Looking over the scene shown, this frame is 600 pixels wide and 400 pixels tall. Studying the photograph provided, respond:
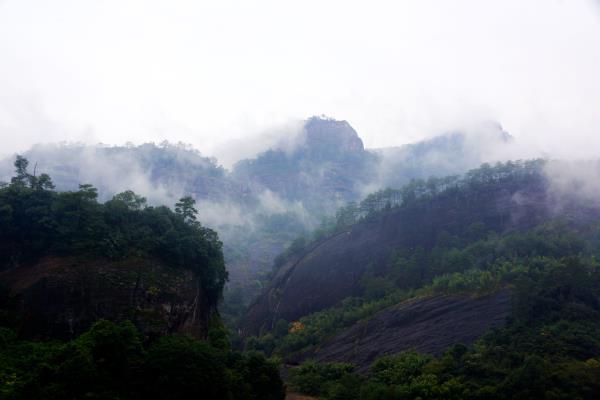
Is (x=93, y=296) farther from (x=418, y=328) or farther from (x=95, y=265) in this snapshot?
(x=418, y=328)

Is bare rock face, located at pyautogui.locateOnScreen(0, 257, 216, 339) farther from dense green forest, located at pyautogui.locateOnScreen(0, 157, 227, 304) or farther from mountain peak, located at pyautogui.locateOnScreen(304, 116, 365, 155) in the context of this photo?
mountain peak, located at pyautogui.locateOnScreen(304, 116, 365, 155)

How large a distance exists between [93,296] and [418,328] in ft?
95.5

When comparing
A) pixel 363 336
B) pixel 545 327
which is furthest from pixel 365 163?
pixel 545 327

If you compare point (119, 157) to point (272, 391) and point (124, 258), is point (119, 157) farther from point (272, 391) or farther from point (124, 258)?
point (272, 391)

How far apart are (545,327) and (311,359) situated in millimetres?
21808

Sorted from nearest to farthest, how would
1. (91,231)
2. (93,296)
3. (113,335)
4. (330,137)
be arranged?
(113,335)
(93,296)
(91,231)
(330,137)

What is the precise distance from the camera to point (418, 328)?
47.1 m

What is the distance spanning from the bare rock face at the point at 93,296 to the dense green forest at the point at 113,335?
0.68 m

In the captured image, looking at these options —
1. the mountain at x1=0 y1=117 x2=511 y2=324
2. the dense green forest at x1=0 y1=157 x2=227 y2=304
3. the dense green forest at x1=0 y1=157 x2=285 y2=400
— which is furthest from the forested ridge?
the mountain at x1=0 y1=117 x2=511 y2=324

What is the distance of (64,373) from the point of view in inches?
805

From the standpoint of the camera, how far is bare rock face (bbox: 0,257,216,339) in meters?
29.2

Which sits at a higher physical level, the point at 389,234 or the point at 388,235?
the point at 389,234

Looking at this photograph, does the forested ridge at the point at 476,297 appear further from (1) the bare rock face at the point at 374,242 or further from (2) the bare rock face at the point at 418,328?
(1) the bare rock face at the point at 374,242

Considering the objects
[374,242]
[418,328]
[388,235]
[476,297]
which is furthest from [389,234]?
[418,328]
